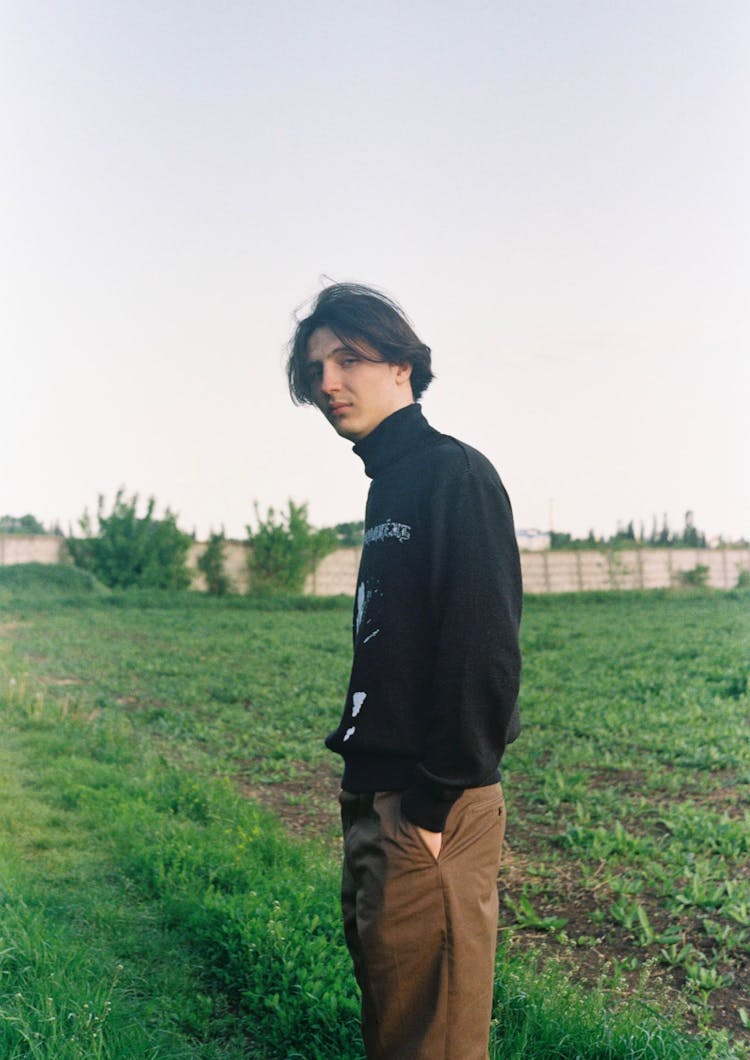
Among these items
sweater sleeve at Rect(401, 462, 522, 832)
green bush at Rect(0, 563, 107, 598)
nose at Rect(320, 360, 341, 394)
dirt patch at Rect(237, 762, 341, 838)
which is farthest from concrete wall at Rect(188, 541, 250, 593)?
sweater sleeve at Rect(401, 462, 522, 832)

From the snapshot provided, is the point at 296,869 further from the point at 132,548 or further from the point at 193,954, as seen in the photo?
the point at 132,548

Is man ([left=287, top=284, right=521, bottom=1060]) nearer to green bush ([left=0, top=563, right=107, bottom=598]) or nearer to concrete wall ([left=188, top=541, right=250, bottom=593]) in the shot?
green bush ([left=0, top=563, right=107, bottom=598])

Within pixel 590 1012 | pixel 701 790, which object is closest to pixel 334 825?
pixel 701 790

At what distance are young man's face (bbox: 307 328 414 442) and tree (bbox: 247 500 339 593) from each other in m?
22.8

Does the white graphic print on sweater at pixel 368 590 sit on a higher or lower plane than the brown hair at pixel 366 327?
lower

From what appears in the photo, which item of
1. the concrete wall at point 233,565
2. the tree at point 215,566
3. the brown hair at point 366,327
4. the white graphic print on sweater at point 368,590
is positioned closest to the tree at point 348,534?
the concrete wall at point 233,565

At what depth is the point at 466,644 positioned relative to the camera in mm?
1714

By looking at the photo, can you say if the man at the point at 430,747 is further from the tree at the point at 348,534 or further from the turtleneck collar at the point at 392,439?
the tree at the point at 348,534

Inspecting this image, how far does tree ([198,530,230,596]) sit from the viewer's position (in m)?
25.0

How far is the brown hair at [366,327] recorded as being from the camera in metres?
2.06

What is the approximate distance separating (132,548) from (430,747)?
23.3 meters

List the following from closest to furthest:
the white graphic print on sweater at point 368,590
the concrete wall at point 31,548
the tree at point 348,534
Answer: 1. the white graphic print on sweater at point 368,590
2. the concrete wall at point 31,548
3. the tree at point 348,534

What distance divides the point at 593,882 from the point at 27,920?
7.60ft

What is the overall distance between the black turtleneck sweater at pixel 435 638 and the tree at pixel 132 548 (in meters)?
23.0
